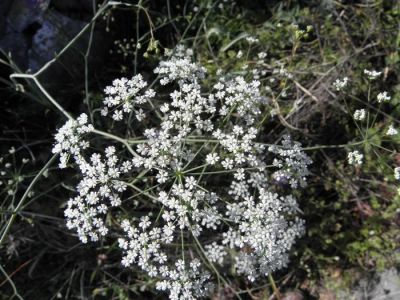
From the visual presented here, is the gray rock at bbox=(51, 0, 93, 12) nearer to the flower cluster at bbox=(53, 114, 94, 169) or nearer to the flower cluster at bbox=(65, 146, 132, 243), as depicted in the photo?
the flower cluster at bbox=(53, 114, 94, 169)

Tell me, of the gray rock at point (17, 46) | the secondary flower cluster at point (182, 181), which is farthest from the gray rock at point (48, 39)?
the secondary flower cluster at point (182, 181)

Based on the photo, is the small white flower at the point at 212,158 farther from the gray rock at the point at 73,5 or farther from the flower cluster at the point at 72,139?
the gray rock at the point at 73,5

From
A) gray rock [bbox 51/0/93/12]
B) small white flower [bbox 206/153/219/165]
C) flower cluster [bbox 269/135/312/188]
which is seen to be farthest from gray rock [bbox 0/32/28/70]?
flower cluster [bbox 269/135/312/188]

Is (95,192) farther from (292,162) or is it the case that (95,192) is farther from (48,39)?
(48,39)

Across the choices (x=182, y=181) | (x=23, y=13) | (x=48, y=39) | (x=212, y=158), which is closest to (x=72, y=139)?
(x=182, y=181)

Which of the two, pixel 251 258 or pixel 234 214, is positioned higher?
pixel 234 214

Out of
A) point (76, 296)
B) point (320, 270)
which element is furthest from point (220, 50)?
point (76, 296)

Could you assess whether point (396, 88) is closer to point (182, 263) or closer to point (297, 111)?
point (297, 111)

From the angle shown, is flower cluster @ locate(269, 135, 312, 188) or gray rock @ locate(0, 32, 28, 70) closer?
flower cluster @ locate(269, 135, 312, 188)

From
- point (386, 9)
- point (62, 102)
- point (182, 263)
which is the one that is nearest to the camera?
point (182, 263)

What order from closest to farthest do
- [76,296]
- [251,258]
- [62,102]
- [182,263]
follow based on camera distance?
[182,263], [251,258], [76,296], [62,102]

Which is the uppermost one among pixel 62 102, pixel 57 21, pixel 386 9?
pixel 57 21
